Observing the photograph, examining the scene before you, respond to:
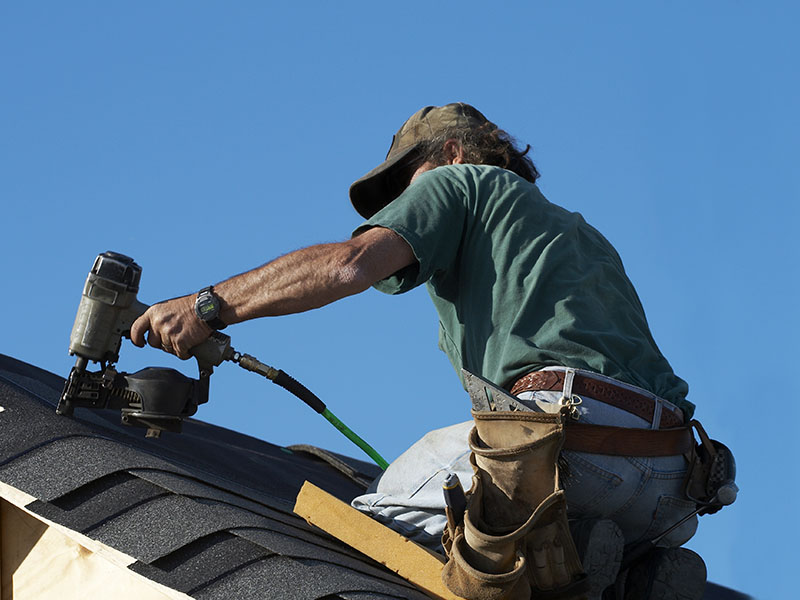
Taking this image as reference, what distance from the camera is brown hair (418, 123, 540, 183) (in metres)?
4.44

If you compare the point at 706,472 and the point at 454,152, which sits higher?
the point at 454,152

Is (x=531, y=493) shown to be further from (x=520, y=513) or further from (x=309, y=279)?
(x=309, y=279)

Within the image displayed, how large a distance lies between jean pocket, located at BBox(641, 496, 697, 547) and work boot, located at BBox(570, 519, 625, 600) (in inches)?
9.8

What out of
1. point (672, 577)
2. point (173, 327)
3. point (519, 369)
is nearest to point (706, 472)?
point (672, 577)

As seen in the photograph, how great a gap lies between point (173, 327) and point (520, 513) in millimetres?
1397

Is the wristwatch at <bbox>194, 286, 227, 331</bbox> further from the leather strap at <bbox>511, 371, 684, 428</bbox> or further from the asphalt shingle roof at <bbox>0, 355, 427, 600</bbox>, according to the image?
the leather strap at <bbox>511, 371, 684, 428</bbox>

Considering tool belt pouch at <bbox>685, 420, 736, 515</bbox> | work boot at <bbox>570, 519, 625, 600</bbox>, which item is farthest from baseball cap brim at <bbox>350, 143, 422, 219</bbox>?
work boot at <bbox>570, 519, 625, 600</bbox>

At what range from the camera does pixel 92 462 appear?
11.3 ft

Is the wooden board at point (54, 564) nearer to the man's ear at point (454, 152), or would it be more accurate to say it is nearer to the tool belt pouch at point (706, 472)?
the tool belt pouch at point (706, 472)

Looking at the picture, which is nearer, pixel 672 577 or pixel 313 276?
pixel 313 276

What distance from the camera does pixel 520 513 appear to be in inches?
128

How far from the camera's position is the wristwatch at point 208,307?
3619mm

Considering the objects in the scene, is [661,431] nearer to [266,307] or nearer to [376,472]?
[266,307]

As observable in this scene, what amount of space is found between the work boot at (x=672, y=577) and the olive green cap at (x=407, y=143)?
6.41 ft
